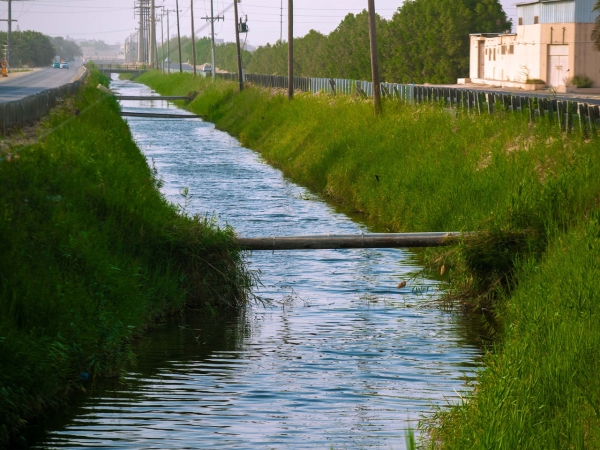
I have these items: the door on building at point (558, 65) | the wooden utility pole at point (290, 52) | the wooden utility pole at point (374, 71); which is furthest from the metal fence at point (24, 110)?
the door on building at point (558, 65)

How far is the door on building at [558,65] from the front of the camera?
57.1 m

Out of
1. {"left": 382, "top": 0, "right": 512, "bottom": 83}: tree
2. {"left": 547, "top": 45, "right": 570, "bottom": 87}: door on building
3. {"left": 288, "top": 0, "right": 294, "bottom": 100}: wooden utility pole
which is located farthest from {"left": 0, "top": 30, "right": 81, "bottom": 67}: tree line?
{"left": 288, "top": 0, "right": 294, "bottom": 100}: wooden utility pole

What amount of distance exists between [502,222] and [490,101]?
894 centimetres

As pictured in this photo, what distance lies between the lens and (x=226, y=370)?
32.1ft

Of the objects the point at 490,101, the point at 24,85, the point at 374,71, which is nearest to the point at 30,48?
the point at 24,85

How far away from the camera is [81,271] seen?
1029 cm

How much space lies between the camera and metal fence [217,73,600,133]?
16250 mm

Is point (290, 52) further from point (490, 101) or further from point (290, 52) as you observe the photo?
point (490, 101)

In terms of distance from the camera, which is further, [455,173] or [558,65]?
[558,65]

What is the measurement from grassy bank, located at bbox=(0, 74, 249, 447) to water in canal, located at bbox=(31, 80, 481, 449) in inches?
11.6

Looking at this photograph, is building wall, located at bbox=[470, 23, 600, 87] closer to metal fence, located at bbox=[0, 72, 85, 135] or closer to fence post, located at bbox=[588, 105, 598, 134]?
metal fence, located at bbox=[0, 72, 85, 135]

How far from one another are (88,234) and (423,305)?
4.27 m

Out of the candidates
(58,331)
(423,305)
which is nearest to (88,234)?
(58,331)

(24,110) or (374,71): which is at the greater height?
(374,71)
